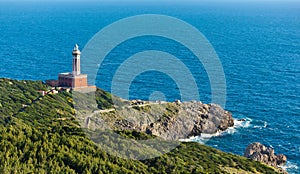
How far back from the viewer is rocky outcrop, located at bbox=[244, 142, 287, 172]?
9175cm

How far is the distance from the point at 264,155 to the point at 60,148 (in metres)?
41.4

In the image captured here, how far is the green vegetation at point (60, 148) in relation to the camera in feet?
200

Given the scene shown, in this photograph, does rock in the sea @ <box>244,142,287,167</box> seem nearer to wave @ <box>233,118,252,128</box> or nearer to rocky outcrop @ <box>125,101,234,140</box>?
rocky outcrop @ <box>125,101,234,140</box>

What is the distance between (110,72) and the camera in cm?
14975

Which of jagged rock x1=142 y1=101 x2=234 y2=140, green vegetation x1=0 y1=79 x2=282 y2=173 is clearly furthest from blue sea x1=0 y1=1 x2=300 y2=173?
green vegetation x1=0 y1=79 x2=282 y2=173

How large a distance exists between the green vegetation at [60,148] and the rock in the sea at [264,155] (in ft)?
28.3

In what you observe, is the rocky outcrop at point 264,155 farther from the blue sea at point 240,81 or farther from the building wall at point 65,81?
the building wall at point 65,81

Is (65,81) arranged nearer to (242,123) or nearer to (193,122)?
(193,122)

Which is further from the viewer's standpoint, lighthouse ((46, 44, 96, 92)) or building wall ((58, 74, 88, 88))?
building wall ((58, 74, 88, 88))

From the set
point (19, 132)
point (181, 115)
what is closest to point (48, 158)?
point (19, 132)

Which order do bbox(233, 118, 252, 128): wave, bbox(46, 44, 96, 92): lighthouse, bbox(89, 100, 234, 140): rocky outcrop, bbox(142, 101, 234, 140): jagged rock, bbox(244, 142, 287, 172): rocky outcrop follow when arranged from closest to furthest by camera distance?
bbox(244, 142, 287, 172): rocky outcrop, bbox(89, 100, 234, 140): rocky outcrop, bbox(46, 44, 96, 92): lighthouse, bbox(142, 101, 234, 140): jagged rock, bbox(233, 118, 252, 128): wave

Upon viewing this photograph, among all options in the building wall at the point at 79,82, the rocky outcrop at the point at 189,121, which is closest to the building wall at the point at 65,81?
the building wall at the point at 79,82

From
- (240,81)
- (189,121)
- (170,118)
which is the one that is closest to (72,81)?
(170,118)

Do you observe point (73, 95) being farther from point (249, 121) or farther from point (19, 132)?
point (249, 121)
